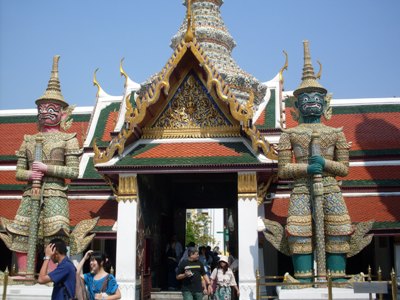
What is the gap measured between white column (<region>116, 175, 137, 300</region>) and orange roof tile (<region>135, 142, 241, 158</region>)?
63 centimetres

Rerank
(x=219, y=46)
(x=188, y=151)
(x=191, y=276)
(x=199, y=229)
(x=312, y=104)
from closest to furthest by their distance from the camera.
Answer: (x=191, y=276) < (x=312, y=104) < (x=188, y=151) < (x=219, y=46) < (x=199, y=229)

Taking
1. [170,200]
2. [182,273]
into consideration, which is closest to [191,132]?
[170,200]

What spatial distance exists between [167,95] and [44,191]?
2886 millimetres

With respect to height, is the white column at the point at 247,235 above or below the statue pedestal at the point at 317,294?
above

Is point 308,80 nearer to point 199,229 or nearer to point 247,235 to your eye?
point 247,235

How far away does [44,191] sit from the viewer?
8.80 meters

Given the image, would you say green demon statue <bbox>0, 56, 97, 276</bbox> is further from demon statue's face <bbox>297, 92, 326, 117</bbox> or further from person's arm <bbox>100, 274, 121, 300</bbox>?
person's arm <bbox>100, 274, 121, 300</bbox>

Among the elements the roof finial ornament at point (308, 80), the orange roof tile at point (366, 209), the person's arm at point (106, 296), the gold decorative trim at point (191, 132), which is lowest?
the person's arm at point (106, 296)

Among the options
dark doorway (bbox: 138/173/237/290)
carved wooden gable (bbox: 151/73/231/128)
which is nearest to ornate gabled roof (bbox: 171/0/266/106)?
dark doorway (bbox: 138/173/237/290)

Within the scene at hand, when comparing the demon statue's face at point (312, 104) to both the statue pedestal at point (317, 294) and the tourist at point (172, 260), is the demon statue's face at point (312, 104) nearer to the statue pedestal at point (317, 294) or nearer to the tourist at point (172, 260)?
the statue pedestal at point (317, 294)

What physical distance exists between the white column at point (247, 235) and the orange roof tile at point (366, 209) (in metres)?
0.74

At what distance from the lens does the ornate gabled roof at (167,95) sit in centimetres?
912

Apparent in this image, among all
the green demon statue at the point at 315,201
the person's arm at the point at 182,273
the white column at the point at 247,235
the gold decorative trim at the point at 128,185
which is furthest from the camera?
the gold decorative trim at the point at 128,185

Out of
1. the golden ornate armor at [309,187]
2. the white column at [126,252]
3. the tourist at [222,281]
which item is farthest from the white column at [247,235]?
the white column at [126,252]
